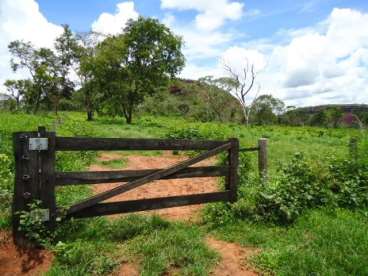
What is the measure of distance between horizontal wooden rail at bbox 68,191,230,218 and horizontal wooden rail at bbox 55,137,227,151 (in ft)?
3.11

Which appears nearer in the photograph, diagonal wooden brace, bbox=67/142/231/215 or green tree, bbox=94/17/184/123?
diagonal wooden brace, bbox=67/142/231/215

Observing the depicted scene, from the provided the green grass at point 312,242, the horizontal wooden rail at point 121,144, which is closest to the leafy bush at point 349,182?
the green grass at point 312,242

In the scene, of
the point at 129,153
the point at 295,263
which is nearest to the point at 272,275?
the point at 295,263

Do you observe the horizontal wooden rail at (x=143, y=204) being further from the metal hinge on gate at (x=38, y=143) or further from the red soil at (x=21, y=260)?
the metal hinge on gate at (x=38, y=143)

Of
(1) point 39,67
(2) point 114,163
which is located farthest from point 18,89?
(2) point 114,163

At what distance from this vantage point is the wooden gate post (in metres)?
5.11

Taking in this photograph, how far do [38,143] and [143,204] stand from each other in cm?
209

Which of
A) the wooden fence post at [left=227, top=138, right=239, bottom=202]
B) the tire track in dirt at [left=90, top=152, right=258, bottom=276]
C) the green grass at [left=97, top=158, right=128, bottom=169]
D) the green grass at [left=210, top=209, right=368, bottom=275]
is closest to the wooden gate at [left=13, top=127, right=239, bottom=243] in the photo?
the wooden fence post at [left=227, top=138, right=239, bottom=202]

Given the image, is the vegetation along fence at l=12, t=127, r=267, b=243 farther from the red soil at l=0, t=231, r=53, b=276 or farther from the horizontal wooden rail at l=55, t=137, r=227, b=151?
the red soil at l=0, t=231, r=53, b=276

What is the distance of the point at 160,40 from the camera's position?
34.5 m

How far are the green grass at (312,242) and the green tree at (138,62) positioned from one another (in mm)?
29679

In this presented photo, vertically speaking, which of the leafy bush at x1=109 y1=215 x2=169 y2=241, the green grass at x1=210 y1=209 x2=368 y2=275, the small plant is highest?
the small plant

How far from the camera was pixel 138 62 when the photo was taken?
116 feet

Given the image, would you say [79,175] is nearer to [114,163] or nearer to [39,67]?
Result: [114,163]
